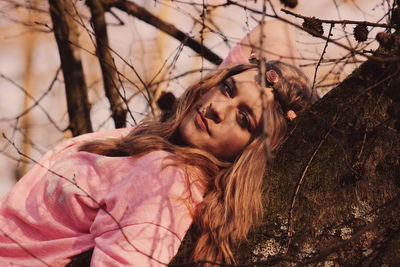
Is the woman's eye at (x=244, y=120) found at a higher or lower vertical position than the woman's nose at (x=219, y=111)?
lower

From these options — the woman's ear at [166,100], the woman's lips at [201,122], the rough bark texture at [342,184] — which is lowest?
the rough bark texture at [342,184]

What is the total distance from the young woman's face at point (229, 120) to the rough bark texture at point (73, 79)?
1.21 metres

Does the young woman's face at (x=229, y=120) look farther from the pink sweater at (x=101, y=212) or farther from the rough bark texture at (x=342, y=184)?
the rough bark texture at (x=342, y=184)

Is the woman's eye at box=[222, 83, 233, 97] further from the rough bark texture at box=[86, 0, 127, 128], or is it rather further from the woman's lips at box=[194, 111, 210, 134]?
the rough bark texture at box=[86, 0, 127, 128]

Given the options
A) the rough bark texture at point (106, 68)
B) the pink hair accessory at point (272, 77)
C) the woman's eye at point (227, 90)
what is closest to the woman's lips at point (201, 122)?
the woman's eye at point (227, 90)

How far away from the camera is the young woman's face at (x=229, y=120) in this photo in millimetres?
2221

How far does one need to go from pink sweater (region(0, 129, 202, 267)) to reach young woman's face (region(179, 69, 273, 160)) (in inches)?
7.5

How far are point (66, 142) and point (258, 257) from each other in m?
1.16

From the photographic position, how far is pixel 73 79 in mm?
3373

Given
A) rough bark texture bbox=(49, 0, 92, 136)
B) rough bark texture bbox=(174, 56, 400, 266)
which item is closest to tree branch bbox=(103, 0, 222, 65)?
rough bark texture bbox=(49, 0, 92, 136)

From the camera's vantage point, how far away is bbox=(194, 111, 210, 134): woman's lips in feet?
7.40

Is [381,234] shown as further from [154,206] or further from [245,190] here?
[154,206]

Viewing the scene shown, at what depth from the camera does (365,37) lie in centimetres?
189

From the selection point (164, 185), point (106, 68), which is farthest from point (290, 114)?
point (106, 68)
